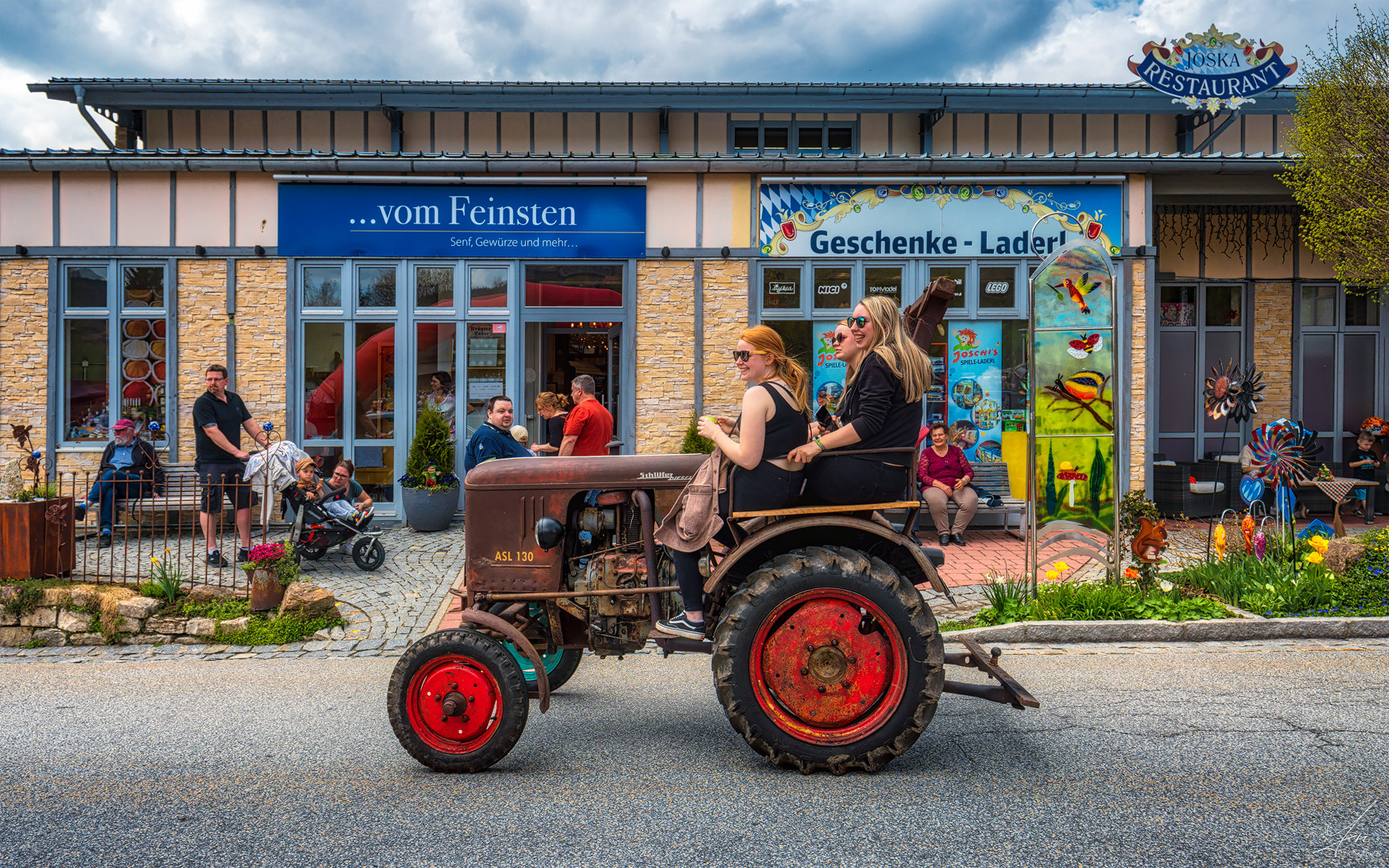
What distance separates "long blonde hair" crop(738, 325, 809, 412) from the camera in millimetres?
4035

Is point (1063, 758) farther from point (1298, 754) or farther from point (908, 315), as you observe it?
point (908, 315)

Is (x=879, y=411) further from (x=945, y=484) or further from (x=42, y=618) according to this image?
(x=945, y=484)

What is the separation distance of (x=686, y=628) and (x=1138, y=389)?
9157 mm

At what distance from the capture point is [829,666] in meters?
3.82

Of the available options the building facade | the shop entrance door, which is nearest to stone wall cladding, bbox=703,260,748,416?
the building facade

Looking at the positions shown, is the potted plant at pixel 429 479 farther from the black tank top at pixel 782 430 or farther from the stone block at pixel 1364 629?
the stone block at pixel 1364 629

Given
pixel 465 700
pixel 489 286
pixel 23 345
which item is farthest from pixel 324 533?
pixel 23 345

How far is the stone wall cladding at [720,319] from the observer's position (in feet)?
36.8

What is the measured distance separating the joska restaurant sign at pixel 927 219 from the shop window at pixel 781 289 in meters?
0.22

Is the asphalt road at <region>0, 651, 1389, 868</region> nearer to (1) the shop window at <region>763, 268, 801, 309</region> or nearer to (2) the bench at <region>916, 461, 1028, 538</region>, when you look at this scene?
(2) the bench at <region>916, 461, 1028, 538</region>

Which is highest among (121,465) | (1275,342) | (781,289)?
→ (781,289)

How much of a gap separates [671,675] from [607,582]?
1.55m

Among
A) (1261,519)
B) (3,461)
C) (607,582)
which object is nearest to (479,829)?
(607,582)

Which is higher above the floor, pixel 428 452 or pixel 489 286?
pixel 489 286
